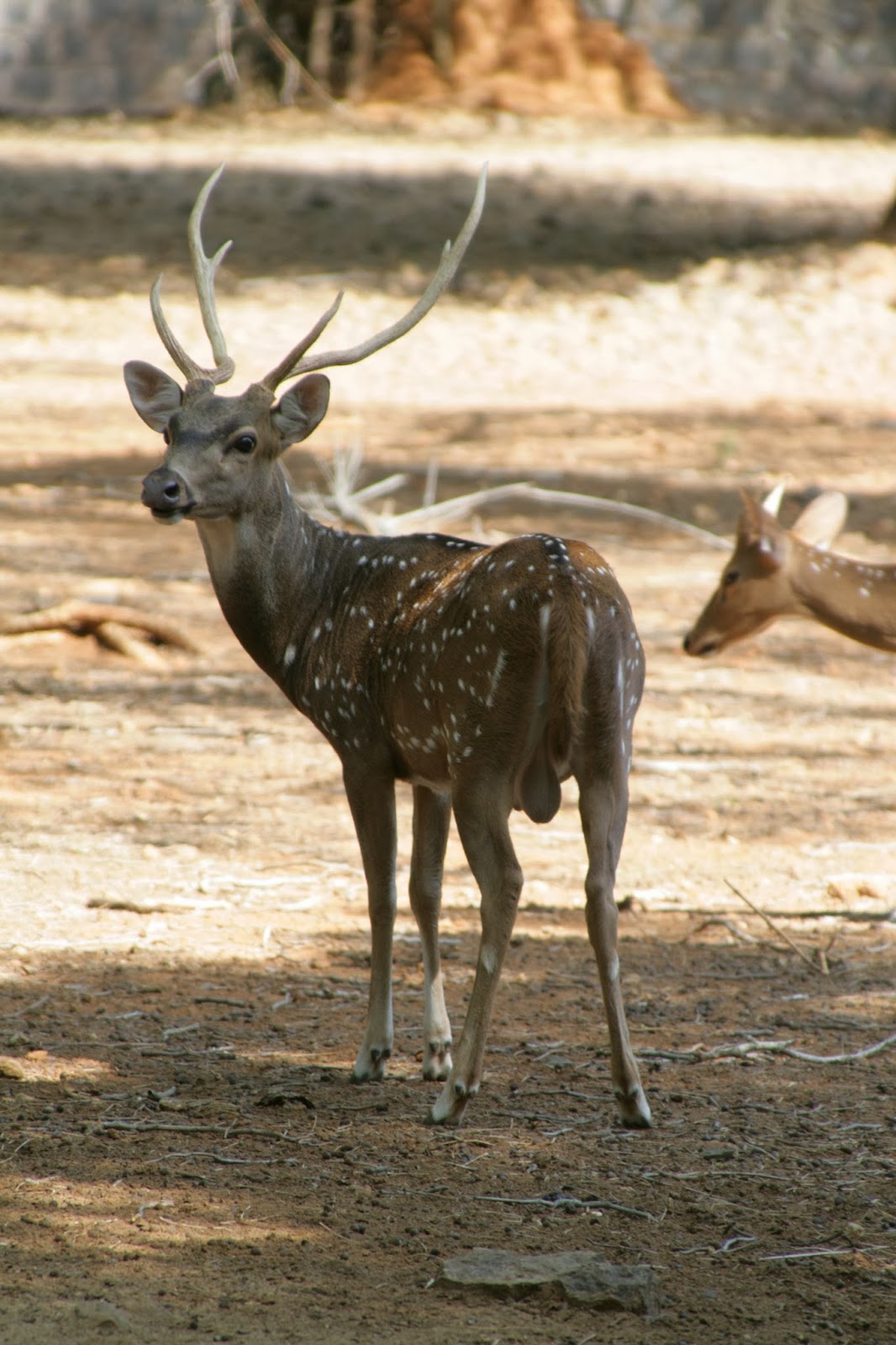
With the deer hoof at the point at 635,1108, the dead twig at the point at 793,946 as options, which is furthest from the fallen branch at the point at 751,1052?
the dead twig at the point at 793,946

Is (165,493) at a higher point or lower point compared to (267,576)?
higher

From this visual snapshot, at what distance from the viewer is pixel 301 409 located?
5.20m

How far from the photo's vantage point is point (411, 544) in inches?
204

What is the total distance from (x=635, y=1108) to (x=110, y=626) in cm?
551

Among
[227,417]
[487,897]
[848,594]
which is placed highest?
[227,417]

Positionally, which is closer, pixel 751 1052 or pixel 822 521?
pixel 751 1052

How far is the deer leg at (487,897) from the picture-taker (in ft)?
14.3

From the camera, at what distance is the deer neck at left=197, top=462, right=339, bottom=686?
16.7 feet

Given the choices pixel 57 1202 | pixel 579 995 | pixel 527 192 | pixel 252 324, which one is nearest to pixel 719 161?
pixel 527 192

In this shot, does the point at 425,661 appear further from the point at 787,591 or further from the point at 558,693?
the point at 787,591

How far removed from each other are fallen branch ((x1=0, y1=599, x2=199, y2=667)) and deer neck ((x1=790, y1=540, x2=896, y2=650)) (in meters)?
3.47

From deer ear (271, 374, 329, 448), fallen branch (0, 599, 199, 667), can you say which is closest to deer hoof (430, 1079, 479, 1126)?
deer ear (271, 374, 329, 448)

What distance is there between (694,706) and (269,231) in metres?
13.2

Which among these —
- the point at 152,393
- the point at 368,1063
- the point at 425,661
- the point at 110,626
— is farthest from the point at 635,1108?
the point at 110,626
